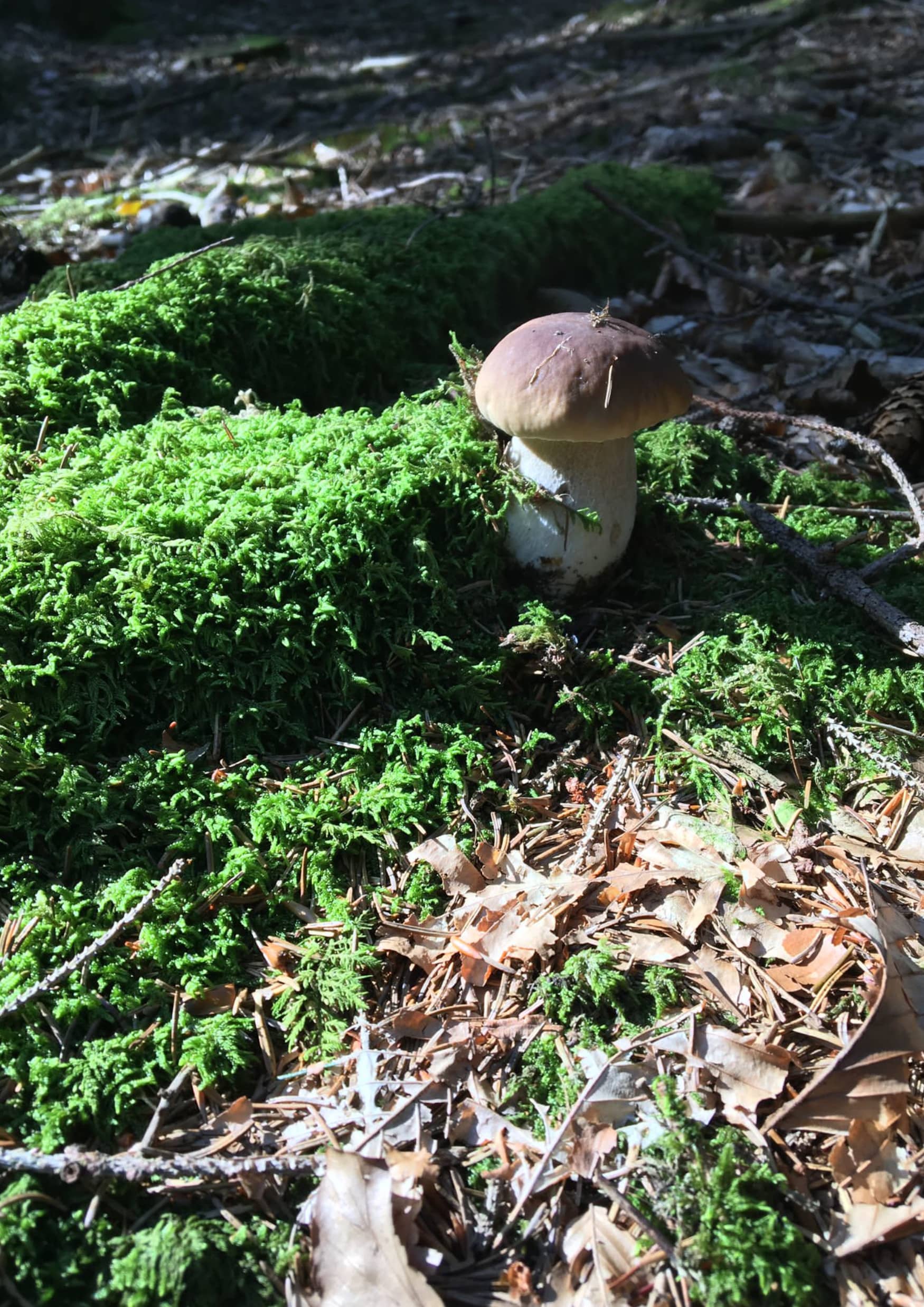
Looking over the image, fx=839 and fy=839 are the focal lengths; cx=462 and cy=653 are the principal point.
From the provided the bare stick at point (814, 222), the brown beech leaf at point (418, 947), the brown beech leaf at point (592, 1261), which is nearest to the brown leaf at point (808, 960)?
the brown beech leaf at point (592, 1261)

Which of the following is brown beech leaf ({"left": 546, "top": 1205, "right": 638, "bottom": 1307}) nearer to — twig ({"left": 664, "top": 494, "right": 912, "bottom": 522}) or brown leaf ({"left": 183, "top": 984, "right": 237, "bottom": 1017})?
brown leaf ({"left": 183, "top": 984, "right": 237, "bottom": 1017})

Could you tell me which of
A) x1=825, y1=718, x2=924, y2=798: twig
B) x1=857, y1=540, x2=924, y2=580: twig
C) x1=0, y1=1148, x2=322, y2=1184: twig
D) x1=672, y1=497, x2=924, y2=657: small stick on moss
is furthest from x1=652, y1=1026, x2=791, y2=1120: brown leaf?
x1=857, y1=540, x2=924, y2=580: twig

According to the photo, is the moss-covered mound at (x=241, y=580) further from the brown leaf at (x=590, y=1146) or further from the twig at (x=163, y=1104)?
the brown leaf at (x=590, y=1146)

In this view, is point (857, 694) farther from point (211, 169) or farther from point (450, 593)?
point (211, 169)

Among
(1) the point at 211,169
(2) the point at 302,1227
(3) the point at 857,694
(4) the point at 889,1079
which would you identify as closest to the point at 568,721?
(3) the point at 857,694

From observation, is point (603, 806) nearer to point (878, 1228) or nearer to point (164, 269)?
point (878, 1228)
